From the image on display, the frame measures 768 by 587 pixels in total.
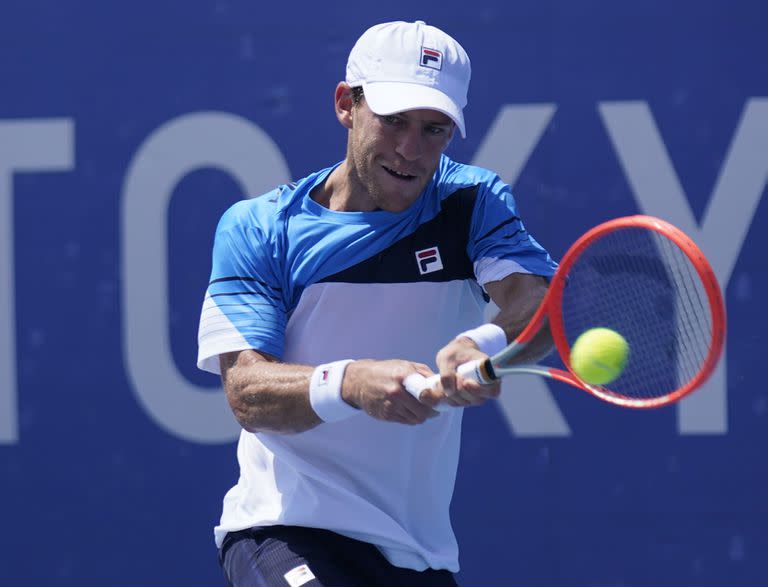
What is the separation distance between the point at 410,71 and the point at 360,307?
457mm

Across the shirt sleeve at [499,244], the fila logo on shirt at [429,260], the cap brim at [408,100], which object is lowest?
the fila logo on shirt at [429,260]

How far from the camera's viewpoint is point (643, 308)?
2275 millimetres

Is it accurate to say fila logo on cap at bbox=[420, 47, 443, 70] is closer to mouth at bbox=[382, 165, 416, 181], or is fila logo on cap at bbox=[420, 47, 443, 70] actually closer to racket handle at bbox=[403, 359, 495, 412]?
mouth at bbox=[382, 165, 416, 181]

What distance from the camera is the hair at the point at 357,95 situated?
2.31 metres

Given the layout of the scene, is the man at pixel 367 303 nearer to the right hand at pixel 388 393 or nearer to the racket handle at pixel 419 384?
the right hand at pixel 388 393

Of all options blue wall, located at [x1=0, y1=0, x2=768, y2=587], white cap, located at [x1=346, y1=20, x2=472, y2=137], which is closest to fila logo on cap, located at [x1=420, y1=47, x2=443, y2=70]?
white cap, located at [x1=346, y1=20, x2=472, y2=137]

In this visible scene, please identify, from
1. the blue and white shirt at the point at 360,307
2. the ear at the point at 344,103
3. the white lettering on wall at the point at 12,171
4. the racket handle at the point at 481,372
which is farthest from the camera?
the white lettering on wall at the point at 12,171

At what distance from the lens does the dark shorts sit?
220 centimetres

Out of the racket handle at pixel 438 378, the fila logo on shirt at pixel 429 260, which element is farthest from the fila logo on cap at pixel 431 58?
the racket handle at pixel 438 378

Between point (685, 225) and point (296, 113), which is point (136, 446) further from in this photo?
point (685, 225)

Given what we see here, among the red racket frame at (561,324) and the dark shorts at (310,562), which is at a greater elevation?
the red racket frame at (561,324)

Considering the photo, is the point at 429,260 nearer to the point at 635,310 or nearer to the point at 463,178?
the point at 463,178

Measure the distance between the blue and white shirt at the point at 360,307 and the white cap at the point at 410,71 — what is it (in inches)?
8.7

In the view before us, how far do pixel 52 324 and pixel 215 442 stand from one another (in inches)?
24.1
